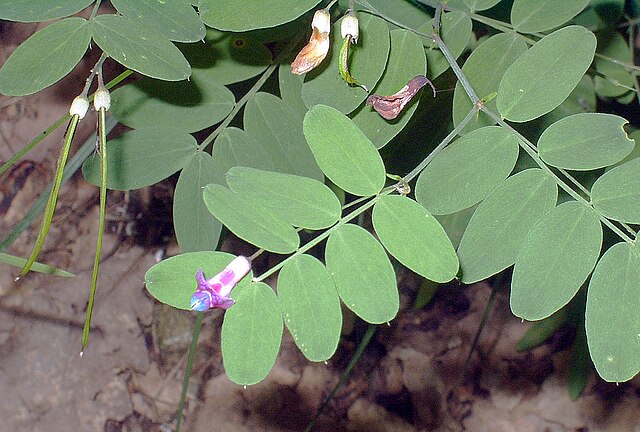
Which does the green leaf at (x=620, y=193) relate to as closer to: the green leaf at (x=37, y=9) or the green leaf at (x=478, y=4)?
the green leaf at (x=478, y=4)

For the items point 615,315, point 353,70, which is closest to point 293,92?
point 353,70

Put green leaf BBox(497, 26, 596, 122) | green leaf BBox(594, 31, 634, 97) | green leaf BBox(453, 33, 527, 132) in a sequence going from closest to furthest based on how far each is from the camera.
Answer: green leaf BBox(497, 26, 596, 122)
green leaf BBox(453, 33, 527, 132)
green leaf BBox(594, 31, 634, 97)

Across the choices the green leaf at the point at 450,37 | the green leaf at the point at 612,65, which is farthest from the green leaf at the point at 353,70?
the green leaf at the point at 612,65

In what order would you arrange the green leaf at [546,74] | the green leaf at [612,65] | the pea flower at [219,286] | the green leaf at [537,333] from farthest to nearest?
1. the green leaf at [537,333]
2. the green leaf at [612,65]
3. the green leaf at [546,74]
4. the pea flower at [219,286]

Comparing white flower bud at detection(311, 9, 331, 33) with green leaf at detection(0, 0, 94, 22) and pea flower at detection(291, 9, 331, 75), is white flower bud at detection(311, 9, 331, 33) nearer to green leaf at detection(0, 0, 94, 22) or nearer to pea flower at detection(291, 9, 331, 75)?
pea flower at detection(291, 9, 331, 75)

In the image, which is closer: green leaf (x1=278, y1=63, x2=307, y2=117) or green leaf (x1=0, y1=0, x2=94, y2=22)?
green leaf (x1=0, y1=0, x2=94, y2=22)

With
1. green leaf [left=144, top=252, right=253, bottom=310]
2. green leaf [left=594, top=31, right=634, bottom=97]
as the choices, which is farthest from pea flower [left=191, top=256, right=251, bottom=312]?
green leaf [left=594, top=31, right=634, bottom=97]

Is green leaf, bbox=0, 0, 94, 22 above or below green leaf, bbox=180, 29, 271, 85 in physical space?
above
